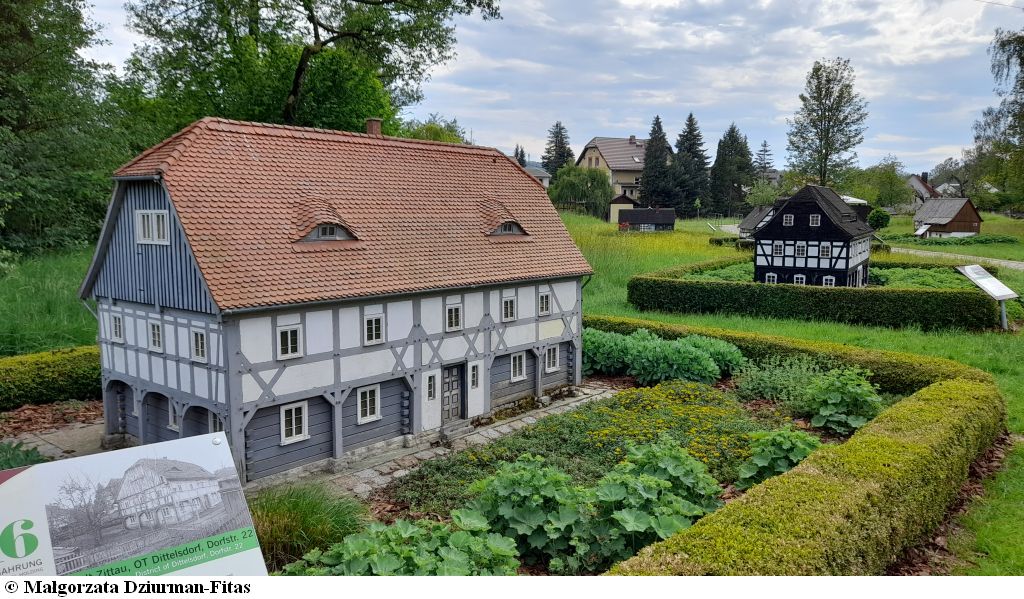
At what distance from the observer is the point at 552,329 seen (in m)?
16.2

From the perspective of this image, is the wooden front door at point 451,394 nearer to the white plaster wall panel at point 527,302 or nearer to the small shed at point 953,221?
the white plaster wall panel at point 527,302

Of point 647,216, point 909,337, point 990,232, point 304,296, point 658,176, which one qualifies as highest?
point 658,176

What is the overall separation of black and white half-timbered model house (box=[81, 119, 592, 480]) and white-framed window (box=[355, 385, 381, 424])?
3 centimetres

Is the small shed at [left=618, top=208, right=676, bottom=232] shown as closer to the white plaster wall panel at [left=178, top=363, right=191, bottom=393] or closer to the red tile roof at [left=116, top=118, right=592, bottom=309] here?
the red tile roof at [left=116, top=118, right=592, bottom=309]

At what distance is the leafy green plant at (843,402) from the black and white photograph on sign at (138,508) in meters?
10.7

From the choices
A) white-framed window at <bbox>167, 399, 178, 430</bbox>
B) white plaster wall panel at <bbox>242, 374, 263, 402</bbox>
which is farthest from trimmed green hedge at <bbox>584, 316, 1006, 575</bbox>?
white-framed window at <bbox>167, 399, 178, 430</bbox>

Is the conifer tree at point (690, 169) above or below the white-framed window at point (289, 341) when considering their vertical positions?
above

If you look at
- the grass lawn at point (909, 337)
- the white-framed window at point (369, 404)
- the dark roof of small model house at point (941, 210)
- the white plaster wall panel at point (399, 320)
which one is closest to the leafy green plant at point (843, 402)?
the grass lawn at point (909, 337)

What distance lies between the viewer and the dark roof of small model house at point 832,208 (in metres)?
26.4

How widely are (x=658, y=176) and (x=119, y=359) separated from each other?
5579cm

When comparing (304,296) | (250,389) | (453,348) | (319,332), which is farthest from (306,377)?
(453,348)

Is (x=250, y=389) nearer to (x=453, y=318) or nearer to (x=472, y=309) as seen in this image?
(x=453, y=318)

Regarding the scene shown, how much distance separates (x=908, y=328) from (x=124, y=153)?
2421cm

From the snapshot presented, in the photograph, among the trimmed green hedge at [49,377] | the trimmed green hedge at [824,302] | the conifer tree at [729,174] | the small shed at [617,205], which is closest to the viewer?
the trimmed green hedge at [49,377]
